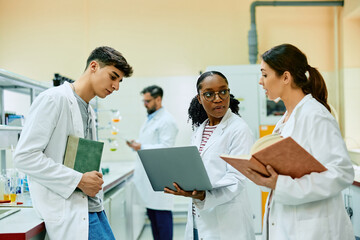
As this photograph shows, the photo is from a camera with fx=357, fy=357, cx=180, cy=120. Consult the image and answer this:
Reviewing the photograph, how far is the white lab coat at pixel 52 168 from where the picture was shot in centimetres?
137

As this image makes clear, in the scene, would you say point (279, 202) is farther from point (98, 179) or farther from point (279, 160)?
point (98, 179)

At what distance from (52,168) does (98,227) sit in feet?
1.09

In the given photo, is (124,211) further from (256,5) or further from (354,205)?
(256,5)

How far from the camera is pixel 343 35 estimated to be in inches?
167

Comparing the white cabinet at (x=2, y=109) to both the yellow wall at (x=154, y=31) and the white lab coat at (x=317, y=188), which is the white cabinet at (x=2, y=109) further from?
the yellow wall at (x=154, y=31)

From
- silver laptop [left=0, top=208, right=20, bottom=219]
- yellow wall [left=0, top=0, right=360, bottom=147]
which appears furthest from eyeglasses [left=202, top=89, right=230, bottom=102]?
yellow wall [left=0, top=0, right=360, bottom=147]

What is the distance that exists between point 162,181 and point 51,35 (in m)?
3.54

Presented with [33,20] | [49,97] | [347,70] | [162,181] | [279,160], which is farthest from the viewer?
[33,20]

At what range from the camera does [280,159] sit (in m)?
1.13

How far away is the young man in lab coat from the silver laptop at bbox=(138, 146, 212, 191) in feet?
0.77

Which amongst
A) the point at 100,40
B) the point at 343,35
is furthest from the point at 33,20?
the point at 343,35

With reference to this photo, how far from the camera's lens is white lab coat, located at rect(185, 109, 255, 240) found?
5.12 feet

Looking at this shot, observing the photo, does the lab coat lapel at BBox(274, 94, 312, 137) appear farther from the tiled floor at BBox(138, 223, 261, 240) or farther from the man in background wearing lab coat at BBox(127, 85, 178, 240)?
the tiled floor at BBox(138, 223, 261, 240)

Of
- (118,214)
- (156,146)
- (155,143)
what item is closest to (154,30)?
(155,143)
